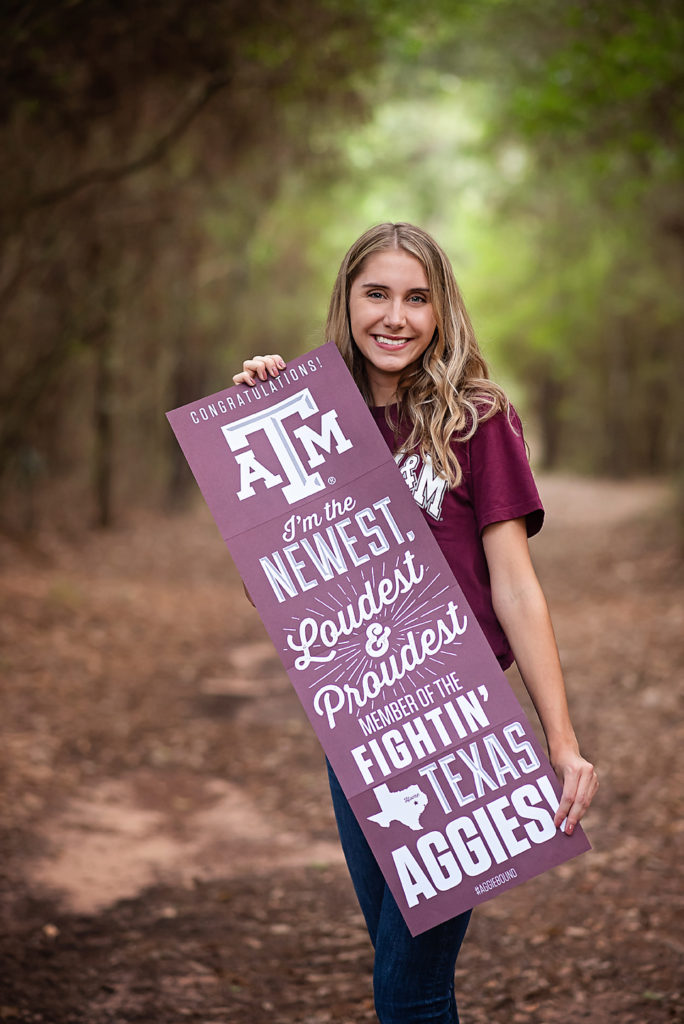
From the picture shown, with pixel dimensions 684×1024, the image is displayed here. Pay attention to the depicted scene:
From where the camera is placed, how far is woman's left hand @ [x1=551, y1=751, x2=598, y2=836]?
2107 millimetres

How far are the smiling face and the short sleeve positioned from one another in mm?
308

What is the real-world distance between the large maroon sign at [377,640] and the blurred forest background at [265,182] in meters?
0.65

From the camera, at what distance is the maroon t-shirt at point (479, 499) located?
223cm

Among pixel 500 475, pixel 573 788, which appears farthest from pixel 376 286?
pixel 573 788

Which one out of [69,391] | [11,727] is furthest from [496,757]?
[69,391]

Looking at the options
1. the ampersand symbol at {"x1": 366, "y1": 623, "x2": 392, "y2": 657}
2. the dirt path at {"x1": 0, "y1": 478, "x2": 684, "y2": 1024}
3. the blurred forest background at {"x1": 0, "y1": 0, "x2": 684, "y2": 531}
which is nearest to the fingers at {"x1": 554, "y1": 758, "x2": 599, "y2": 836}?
the ampersand symbol at {"x1": 366, "y1": 623, "x2": 392, "y2": 657}

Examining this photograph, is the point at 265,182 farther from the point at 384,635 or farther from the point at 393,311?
the point at 384,635

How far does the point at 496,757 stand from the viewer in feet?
7.23

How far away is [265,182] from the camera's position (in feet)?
45.3

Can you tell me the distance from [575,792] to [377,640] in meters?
0.56

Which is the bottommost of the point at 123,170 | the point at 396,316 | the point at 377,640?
the point at 377,640

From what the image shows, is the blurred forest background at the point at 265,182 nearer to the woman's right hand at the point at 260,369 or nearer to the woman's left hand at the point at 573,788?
the woman's right hand at the point at 260,369

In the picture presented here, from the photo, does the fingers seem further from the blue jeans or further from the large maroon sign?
the blue jeans

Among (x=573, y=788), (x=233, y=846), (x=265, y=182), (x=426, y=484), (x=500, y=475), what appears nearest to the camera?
(x=573, y=788)
